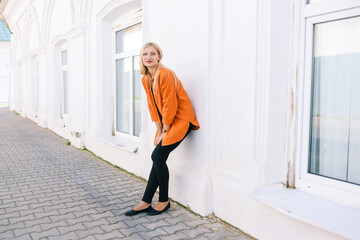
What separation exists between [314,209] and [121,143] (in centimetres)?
400

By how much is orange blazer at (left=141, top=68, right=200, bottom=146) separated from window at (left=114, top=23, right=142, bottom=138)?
2397 millimetres

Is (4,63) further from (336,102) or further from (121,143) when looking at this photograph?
(336,102)

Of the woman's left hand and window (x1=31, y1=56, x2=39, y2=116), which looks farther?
window (x1=31, y1=56, x2=39, y2=116)

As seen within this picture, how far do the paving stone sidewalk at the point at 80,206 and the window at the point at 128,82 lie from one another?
0.87 metres

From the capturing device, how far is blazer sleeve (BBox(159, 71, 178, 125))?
3.30 m

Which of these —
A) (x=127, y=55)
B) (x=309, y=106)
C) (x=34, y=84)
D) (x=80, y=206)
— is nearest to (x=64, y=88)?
(x=34, y=84)

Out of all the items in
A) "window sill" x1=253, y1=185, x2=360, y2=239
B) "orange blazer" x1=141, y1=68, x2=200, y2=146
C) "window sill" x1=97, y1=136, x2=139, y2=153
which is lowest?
"window sill" x1=253, y1=185, x2=360, y2=239

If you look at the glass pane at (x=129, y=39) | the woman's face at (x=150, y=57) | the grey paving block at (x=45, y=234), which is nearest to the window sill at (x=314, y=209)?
the woman's face at (x=150, y=57)

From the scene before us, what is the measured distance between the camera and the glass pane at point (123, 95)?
6.29m

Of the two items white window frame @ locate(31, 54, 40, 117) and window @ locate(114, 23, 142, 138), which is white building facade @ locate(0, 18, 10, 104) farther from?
window @ locate(114, 23, 142, 138)

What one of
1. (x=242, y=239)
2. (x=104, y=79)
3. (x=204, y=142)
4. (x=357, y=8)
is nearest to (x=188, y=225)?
(x=242, y=239)

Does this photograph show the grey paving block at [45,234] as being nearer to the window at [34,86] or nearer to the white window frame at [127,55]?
the white window frame at [127,55]

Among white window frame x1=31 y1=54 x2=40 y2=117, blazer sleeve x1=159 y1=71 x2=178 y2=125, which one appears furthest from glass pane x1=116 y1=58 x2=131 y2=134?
white window frame x1=31 y1=54 x2=40 y2=117

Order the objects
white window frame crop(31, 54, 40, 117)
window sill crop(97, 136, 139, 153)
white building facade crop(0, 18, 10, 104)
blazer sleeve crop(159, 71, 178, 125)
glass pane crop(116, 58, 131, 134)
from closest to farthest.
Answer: blazer sleeve crop(159, 71, 178, 125)
window sill crop(97, 136, 139, 153)
glass pane crop(116, 58, 131, 134)
white window frame crop(31, 54, 40, 117)
white building facade crop(0, 18, 10, 104)
